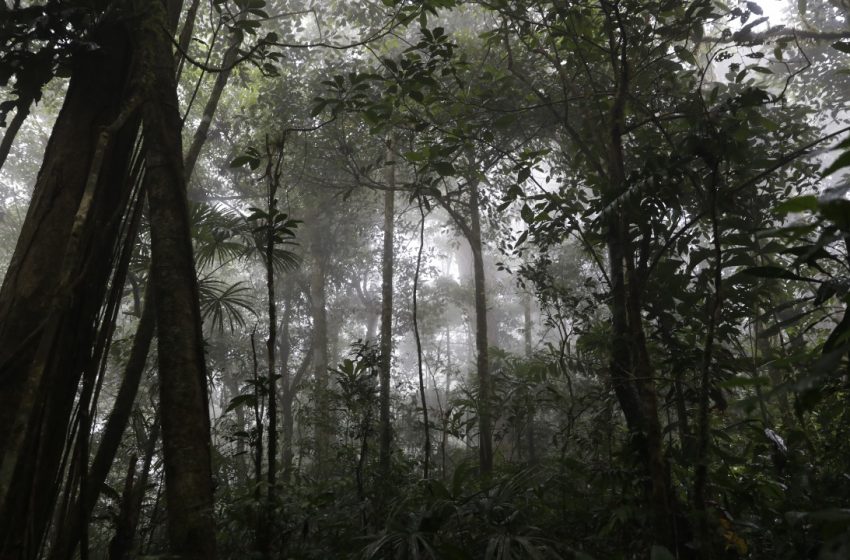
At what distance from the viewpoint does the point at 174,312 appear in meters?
1.63

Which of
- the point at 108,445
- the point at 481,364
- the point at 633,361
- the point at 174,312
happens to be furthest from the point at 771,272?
the point at 481,364

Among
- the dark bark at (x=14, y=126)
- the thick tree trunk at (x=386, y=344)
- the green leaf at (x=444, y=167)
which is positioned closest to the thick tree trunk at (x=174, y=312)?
the dark bark at (x=14, y=126)

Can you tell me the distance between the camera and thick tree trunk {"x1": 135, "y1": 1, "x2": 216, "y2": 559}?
145 centimetres

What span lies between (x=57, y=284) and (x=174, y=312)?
335 millimetres

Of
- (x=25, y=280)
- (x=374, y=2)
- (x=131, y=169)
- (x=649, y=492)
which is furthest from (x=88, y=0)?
(x=374, y=2)

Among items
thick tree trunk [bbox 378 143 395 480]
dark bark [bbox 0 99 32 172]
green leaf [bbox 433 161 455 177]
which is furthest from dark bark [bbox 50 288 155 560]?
thick tree trunk [bbox 378 143 395 480]

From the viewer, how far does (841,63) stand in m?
10.2

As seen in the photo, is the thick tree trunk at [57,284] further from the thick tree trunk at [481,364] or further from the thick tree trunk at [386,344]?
the thick tree trunk at [481,364]

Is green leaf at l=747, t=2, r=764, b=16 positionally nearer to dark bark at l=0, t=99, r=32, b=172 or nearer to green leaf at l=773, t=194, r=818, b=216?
green leaf at l=773, t=194, r=818, b=216

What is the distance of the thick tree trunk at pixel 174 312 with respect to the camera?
1.45 meters

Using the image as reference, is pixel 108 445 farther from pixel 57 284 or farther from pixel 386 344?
pixel 386 344

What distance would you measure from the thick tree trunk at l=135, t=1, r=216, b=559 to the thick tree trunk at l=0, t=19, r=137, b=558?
166 mm

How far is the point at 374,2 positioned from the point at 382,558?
8636 millimetres

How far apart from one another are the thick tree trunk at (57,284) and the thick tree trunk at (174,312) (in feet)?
0.55
